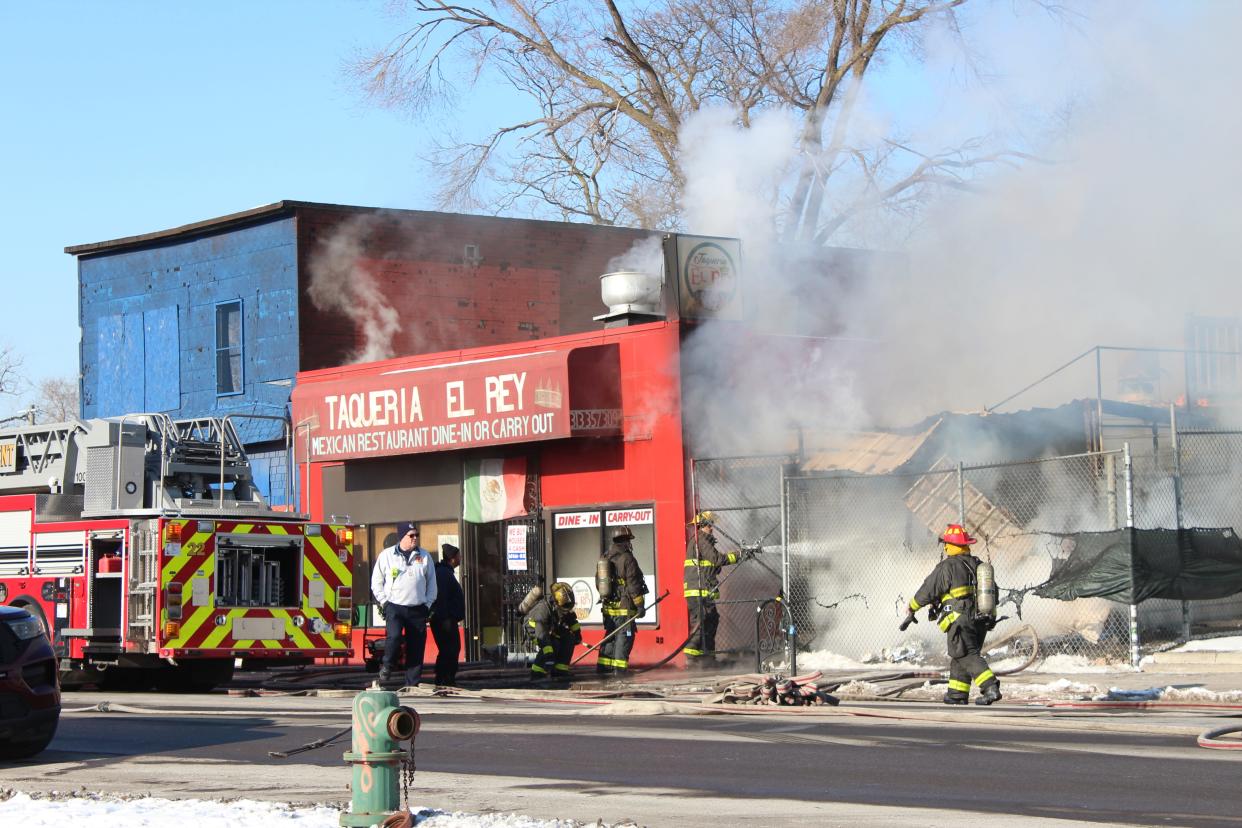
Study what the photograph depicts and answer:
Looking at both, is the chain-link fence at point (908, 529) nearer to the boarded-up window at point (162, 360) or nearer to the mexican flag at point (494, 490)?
the mexican flag at point (494, 490)

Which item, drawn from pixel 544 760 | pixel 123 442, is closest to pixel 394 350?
pixel 123 442

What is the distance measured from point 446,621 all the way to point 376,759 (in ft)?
29.9

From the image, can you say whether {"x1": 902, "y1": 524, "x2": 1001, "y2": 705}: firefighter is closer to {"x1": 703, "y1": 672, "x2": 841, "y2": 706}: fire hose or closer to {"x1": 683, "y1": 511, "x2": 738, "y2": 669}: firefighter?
{"x1": 703, "y1": 672, "x2": 841, "y2": 706}: fire hose

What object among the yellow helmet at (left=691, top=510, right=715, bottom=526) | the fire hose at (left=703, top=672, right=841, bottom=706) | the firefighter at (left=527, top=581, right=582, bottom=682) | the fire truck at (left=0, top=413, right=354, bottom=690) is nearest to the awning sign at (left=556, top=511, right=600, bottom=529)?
the yellow helmet at (left=691, top=510, right=715, bottom=526)

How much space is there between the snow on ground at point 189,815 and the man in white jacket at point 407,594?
6.72m

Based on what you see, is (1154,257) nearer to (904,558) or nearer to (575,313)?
(904,558)

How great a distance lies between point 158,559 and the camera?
604 inches

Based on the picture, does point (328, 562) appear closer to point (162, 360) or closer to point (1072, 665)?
point (1072, 665)

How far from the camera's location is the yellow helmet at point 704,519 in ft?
55.7

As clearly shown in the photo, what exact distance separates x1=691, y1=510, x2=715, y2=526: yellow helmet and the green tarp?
3689 mm

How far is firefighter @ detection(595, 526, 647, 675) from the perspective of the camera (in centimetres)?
1678

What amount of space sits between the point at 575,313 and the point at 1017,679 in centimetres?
1562

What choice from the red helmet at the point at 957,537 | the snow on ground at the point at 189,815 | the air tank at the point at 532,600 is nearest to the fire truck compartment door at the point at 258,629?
the air tank at the point at 532,600

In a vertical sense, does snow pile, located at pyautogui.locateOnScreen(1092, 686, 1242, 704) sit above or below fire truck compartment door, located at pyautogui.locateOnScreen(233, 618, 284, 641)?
below
